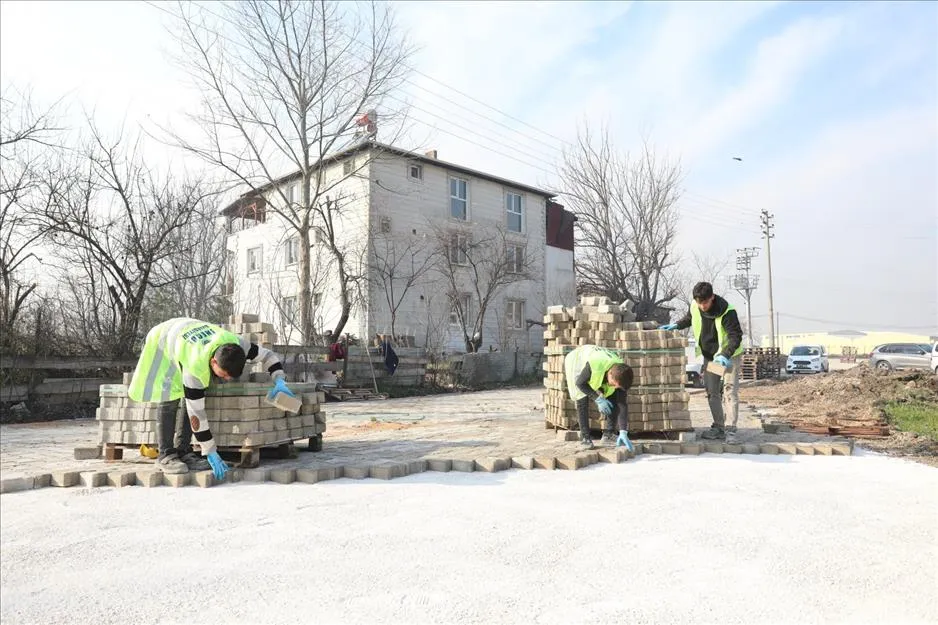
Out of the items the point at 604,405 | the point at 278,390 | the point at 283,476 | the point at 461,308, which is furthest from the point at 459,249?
the point at 283,476

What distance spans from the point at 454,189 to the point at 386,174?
388cm

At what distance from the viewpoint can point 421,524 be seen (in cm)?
463

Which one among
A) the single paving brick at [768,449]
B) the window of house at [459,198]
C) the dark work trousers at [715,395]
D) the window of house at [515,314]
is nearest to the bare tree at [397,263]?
the window of house at [459,198]

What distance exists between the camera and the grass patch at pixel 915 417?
9367mm

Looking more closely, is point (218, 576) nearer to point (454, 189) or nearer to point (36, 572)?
point (36, 572)

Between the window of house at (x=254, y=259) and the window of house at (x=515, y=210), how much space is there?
37.8ft

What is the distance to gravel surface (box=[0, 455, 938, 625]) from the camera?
3371 mm

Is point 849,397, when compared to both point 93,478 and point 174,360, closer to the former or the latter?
point 174,360

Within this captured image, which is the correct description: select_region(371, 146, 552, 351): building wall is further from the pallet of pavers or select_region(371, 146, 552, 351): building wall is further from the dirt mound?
the pallet of pavers

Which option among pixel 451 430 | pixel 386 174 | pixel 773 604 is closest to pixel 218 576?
pixel 773 604

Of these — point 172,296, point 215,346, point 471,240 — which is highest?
point 471,240

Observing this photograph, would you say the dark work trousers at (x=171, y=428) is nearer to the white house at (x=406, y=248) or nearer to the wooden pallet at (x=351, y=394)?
the wooden pallet at (x=351, y=394)

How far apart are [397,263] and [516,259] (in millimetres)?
7175

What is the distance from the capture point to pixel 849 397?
46.9ft
